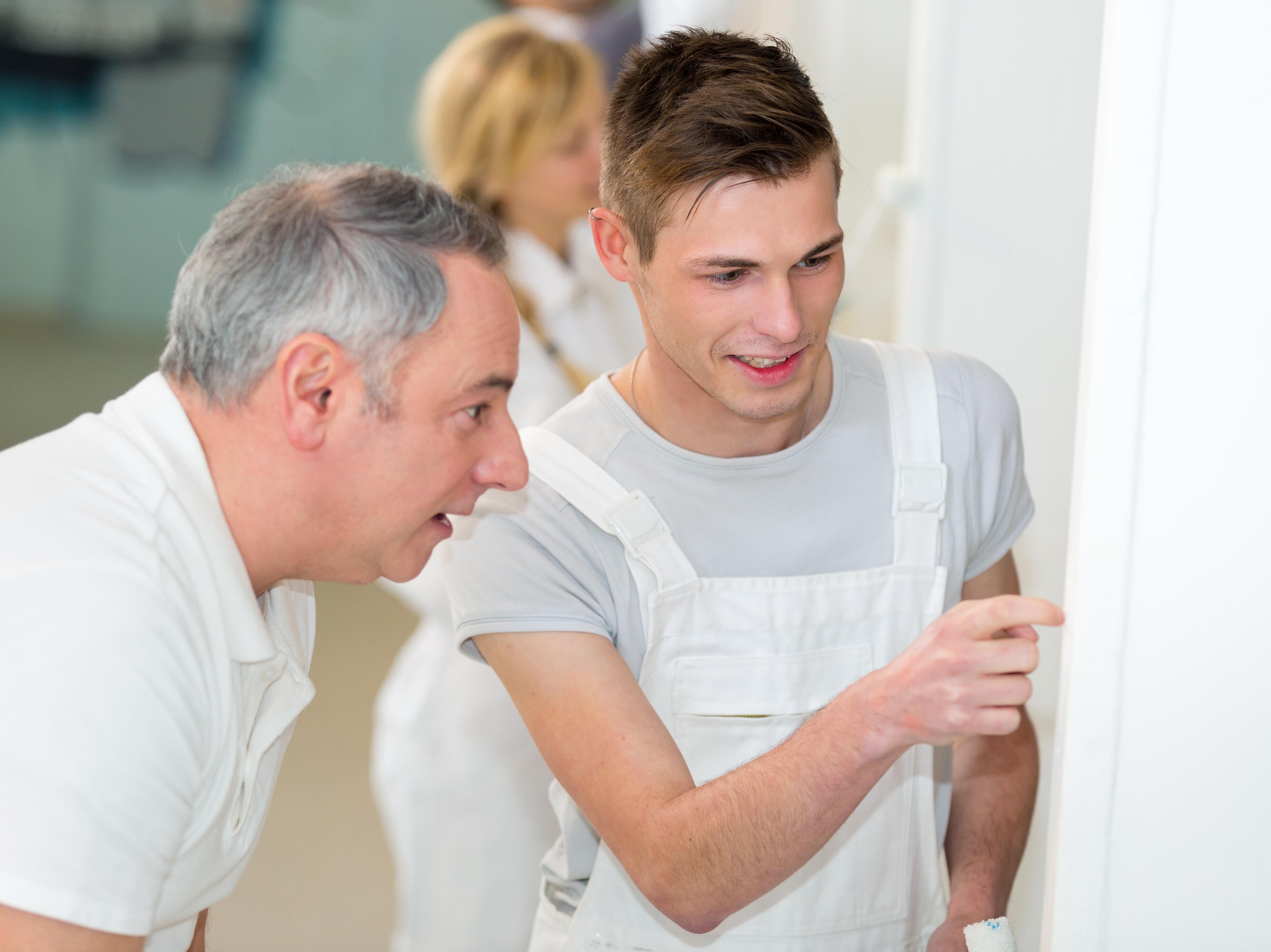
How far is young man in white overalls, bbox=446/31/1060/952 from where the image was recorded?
3.63 ft

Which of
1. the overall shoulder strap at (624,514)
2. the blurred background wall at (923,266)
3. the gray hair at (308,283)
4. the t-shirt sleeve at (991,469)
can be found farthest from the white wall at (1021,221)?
the gray hair at (308,283)

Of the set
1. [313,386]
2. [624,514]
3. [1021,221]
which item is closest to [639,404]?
[624,514]

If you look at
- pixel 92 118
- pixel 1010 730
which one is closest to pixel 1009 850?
pixel 1010 730

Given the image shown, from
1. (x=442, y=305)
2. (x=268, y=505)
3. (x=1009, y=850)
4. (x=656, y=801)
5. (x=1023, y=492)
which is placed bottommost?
(x=1009, y=850)

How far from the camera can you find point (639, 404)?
1250 mm

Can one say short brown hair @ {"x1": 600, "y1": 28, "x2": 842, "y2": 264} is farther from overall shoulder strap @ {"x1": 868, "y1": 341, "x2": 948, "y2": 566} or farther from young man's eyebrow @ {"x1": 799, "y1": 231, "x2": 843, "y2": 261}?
overall shoulder strap @ {"x1": 868, "y1": 341, "x2": 948, "y2": 566}

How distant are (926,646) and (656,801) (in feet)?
0.91

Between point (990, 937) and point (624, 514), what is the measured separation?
1.51 ft

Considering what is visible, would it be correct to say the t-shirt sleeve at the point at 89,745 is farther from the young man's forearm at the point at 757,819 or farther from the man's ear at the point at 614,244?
the man's ear at the point at 614,244

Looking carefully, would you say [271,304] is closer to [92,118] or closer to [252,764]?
[252,764]

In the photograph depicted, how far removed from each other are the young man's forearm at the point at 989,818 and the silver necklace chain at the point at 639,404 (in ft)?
1.27

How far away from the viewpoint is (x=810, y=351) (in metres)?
1.15

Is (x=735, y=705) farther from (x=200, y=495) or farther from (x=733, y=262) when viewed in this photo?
(x=200, y=495)

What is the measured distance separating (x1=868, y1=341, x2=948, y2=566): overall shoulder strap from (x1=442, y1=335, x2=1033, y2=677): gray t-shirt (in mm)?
18
